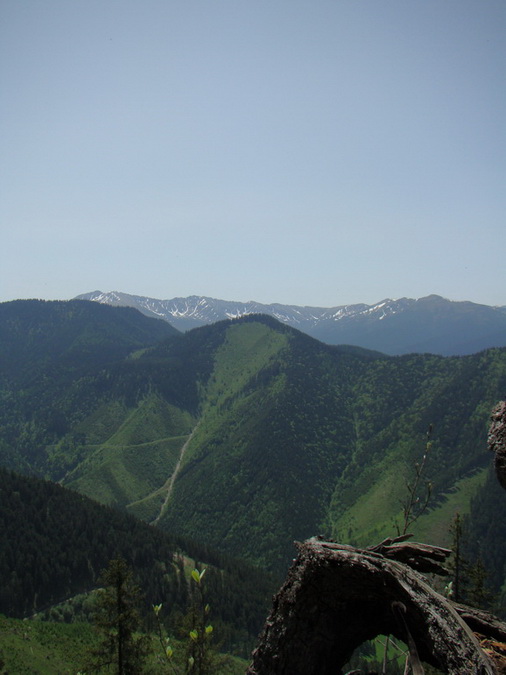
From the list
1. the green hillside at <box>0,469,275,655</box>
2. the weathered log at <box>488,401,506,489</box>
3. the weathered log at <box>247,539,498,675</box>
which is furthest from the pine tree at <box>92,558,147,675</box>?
the green hillside at <box>0,469,275,655</box>

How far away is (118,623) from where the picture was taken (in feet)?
73.8

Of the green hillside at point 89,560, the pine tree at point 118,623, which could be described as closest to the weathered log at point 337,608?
the pine tree at point 118,623

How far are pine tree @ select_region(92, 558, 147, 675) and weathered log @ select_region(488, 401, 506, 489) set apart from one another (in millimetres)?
21420

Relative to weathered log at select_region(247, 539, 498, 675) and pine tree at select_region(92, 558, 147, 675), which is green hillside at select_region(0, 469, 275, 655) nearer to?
pine tree at select_region(92, 558, 147, 675)

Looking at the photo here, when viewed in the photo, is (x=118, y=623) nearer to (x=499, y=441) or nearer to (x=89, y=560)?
(x=499, y=441)

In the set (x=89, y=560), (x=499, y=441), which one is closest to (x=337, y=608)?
(x=499, y=441)

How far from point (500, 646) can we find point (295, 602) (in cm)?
223

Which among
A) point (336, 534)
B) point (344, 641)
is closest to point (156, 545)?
point (336, 534)

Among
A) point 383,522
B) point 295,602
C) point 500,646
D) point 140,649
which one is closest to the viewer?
point 500,646

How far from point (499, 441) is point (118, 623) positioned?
23.2 meters

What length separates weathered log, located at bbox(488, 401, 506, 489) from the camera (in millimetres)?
6102

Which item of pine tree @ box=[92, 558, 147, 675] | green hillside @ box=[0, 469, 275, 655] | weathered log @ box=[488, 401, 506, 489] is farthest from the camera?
green hillside @ box=[0, 469, 275, 655]

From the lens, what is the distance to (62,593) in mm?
108625

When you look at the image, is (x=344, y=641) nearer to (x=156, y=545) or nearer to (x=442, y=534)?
(x=156, y=545)
